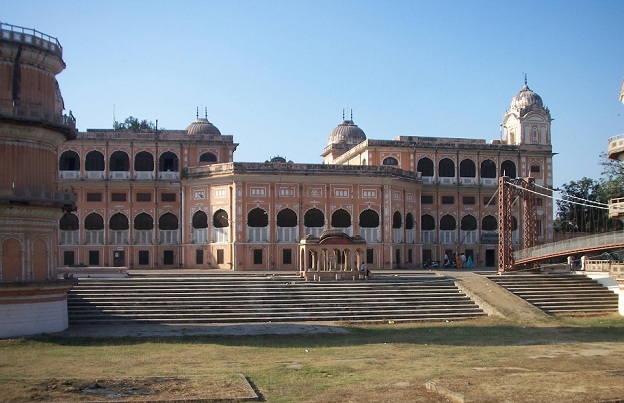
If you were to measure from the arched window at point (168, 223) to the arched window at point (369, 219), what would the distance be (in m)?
14.1

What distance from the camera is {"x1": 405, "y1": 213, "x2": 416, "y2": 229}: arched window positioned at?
60.2m

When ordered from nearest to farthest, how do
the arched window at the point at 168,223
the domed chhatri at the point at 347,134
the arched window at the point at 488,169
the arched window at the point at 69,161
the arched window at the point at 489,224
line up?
the arched window at the point at 168,223 < the arched window at the point at 69,161 < the arched window at the point at 489,224 < the arched window at the point at 488,169 < the domed chhatri at the point at 347,134

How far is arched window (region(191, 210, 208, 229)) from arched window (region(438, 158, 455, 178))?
64.7ft

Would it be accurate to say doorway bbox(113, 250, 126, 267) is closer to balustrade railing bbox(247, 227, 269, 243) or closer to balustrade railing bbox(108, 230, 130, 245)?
balustrade railing bbox(108, 230, 130, 245)

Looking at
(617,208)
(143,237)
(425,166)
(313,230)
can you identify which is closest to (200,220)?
(143,237)

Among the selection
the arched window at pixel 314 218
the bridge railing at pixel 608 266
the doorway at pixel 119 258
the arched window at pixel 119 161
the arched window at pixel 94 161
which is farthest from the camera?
the arched window at pixel 119 161

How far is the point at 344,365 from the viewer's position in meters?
23.8

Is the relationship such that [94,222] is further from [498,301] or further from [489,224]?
[498,301]

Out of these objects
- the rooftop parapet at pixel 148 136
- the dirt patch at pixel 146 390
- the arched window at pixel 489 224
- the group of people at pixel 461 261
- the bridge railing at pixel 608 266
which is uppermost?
the rooftop parapet at pixel 148 136

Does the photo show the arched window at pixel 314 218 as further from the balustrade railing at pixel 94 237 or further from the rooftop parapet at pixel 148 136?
the balustrade railing at pixel 94 237

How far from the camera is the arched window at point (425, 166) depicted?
64.1m

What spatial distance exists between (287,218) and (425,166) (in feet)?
45.6

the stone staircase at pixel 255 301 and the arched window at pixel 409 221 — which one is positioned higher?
the arched window at pixel 409 221

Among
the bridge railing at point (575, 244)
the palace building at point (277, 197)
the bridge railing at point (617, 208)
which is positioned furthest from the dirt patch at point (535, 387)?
the palace building at point (277, 197)
